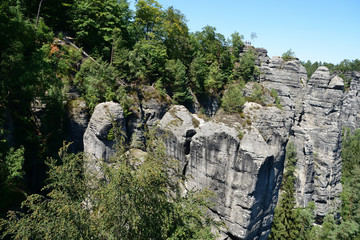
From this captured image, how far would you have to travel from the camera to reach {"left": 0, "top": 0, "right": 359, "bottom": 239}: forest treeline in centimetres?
1301

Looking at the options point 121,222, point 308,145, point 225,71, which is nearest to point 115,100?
point 121,222

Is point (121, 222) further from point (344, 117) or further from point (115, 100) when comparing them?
point (344, 117)

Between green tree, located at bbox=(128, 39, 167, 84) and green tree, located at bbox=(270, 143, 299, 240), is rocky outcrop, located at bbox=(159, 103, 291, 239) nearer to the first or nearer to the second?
green tree, located at bbox=(128, 39, 167, 84)

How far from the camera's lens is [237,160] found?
50.8ft

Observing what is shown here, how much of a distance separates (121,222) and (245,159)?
10.4 meters

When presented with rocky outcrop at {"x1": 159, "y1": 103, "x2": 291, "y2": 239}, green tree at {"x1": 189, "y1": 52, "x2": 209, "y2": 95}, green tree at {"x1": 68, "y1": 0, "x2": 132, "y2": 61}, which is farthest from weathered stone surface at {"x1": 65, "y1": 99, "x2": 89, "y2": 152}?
green tree at {"x1": 189, "y1": 52, "x2": 209, "y2": 95}

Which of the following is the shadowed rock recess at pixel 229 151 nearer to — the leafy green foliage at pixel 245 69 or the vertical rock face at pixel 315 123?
the leafy green foliage at pixel 245 69

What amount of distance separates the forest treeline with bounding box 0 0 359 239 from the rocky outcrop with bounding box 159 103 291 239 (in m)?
3.08

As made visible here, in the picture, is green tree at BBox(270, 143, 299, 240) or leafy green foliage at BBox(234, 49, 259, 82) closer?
green tree at BBox(270, 143, 299, 240)

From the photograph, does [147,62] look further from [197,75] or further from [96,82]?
[197,75]

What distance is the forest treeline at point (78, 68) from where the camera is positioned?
1301 cm

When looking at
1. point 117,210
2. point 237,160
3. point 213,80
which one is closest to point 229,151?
point 237,160

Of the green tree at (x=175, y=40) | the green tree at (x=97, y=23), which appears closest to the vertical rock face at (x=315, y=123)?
the green tree at (x=175, y=40)

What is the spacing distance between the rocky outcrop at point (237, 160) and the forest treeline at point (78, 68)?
121 inches
